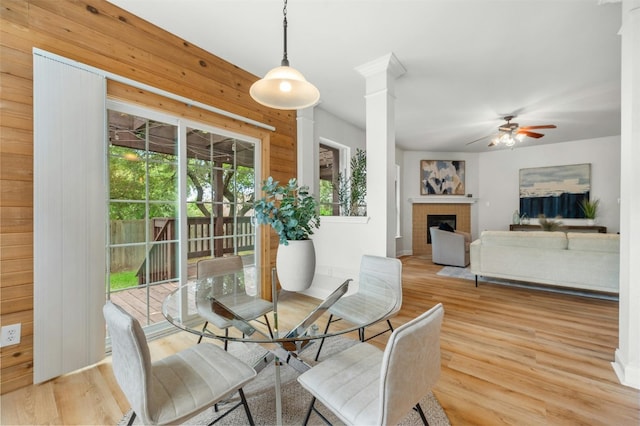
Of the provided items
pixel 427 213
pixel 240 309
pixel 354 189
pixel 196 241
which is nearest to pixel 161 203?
pixel 196 241

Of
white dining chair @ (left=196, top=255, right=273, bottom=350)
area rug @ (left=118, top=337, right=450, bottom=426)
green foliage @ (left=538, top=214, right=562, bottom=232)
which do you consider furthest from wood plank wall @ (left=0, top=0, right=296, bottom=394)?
green foliage @ (left=538, top=214, right=562, bottom=232)

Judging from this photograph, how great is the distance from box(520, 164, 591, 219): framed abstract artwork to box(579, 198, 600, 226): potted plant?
8cm

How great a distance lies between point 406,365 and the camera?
36.8 inches

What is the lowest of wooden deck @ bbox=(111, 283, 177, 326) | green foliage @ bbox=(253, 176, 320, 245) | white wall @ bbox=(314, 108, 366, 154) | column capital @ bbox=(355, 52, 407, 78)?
wooden deck @ bbox=(111, 283, 177, 326)

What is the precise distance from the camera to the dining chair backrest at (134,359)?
0.96 metres

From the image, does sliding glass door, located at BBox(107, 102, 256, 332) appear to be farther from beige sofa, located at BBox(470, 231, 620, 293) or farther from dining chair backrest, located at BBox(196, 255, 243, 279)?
beige sofa, located at BBox(470, 231, 620, 293)

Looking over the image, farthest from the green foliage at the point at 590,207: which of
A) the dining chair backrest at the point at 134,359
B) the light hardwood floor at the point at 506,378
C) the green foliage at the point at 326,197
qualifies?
the dining chair backrest at the point at 134,359

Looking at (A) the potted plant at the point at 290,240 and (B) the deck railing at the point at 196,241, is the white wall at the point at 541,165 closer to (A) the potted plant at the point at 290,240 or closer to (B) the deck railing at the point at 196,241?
(B) the deck railing at the point at 196,241

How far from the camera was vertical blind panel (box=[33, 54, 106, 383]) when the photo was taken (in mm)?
1738

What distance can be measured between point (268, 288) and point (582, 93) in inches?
187

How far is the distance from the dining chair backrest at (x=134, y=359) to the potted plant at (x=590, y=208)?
8176 mm

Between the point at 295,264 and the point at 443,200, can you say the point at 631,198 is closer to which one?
the point at 295,264

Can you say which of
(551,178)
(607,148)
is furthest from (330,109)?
(607,148)

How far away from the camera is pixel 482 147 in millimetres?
6586
